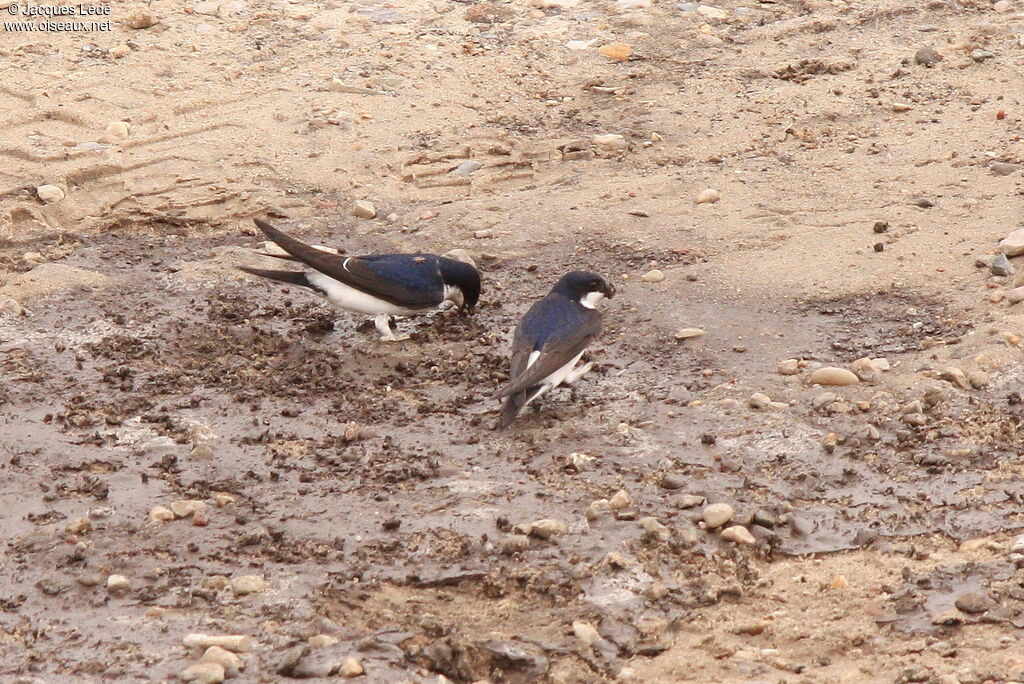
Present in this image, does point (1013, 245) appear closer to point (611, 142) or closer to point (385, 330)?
point (611, 142)

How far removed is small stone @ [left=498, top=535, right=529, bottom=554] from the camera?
12.7 ft

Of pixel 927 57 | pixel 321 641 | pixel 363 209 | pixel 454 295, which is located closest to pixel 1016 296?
pixel 454 295

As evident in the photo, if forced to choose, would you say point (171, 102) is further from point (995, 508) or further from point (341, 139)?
point (995, 508)

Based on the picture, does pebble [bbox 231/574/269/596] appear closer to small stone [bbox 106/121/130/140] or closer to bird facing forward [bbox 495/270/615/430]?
bird facing forward [bbox 495/270/615/430]

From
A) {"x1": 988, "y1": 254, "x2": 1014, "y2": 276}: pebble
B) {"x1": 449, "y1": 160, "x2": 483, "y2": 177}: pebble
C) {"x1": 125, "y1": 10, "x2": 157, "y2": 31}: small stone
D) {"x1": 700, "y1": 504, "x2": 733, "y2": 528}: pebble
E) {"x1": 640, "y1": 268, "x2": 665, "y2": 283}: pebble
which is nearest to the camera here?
{"x1": 700, "y1": 504, "x2": 733, "y2": 528}: pebble

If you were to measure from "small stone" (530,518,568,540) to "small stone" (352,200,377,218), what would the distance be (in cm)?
281

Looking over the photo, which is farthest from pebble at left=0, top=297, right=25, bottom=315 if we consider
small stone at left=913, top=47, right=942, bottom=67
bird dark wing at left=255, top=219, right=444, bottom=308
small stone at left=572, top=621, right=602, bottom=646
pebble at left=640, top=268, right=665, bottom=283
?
small stone at left=913, top=47, right=942, bottom=67

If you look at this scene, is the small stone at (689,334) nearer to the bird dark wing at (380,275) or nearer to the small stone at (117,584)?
the bird dark wing at (380,275)

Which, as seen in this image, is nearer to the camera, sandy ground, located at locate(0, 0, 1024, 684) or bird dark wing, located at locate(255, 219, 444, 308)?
sandy ground, located at locate(0, 0, 1024, 684)

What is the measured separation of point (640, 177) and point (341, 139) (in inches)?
62.1

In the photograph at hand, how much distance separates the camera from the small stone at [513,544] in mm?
3875

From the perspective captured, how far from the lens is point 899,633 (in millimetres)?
3406

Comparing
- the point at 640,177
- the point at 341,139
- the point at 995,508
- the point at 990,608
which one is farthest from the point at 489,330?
the point at 990,608

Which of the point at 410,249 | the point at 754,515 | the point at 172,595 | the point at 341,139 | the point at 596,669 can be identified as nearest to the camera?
the point at 596,669
